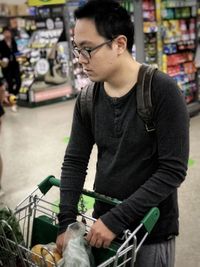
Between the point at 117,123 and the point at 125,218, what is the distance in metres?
0.34

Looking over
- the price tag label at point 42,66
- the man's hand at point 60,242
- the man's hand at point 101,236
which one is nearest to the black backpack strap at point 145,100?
the man's hand at point 101,236

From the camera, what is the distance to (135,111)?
4.30 feet

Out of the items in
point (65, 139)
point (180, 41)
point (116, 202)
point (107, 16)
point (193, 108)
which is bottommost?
point (65, 139)

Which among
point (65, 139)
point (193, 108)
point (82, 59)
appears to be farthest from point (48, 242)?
point (193, 108)

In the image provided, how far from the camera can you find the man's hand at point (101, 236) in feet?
4.17

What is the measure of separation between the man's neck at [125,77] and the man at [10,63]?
6790 mm

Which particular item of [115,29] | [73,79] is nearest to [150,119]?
[115,29]

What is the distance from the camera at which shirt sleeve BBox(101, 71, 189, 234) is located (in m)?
1.25

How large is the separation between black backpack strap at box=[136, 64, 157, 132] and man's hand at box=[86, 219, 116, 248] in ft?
1.24

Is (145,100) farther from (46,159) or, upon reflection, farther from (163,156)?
(46,159)

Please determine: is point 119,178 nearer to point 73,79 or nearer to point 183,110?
point 183,110

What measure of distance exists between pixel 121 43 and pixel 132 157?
410 millimetres

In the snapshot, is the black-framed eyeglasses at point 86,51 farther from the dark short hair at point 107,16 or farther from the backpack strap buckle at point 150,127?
the backpack strap buckle at point 150,127

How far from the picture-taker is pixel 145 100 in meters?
1.28
